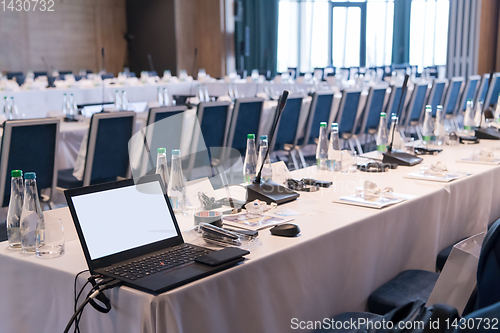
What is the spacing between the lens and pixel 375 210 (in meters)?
1.89

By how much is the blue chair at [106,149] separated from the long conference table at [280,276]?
73.1 inches

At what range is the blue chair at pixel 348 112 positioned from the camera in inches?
217

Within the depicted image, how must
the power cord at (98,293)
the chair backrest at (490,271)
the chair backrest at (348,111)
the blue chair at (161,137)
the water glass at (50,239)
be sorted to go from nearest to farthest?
the chair backrest at (490,271)
the power cord at (98,293)
the water glass at (50,239)
the blue chair at (161,137)
the chair backrest at (348,111)

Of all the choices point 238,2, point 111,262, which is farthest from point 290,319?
point 238,2

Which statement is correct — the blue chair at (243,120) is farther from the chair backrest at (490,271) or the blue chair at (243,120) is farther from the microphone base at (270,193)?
the chair backrest at (490,271)

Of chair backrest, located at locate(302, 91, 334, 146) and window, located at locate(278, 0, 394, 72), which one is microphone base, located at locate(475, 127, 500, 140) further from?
window, located at locate(278, 0, 394, 72)

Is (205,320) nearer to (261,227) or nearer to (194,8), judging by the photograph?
(261,227)

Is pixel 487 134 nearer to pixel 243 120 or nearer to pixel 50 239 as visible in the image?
pixel 243 120

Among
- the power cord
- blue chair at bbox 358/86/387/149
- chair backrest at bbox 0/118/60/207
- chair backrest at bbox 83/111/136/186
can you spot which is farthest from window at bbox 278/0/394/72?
the power cord

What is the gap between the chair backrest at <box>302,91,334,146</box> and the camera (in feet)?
17.0

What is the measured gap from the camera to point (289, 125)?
4.97 metres

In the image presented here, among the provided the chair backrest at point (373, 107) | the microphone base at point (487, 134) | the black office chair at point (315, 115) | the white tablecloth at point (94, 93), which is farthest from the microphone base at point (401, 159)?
the white tablecloth at point (94, 93)

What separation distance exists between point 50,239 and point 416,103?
585 cm

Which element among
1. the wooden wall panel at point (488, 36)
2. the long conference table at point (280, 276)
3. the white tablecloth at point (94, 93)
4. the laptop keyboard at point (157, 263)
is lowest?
the long conference table at point (280, 276)
